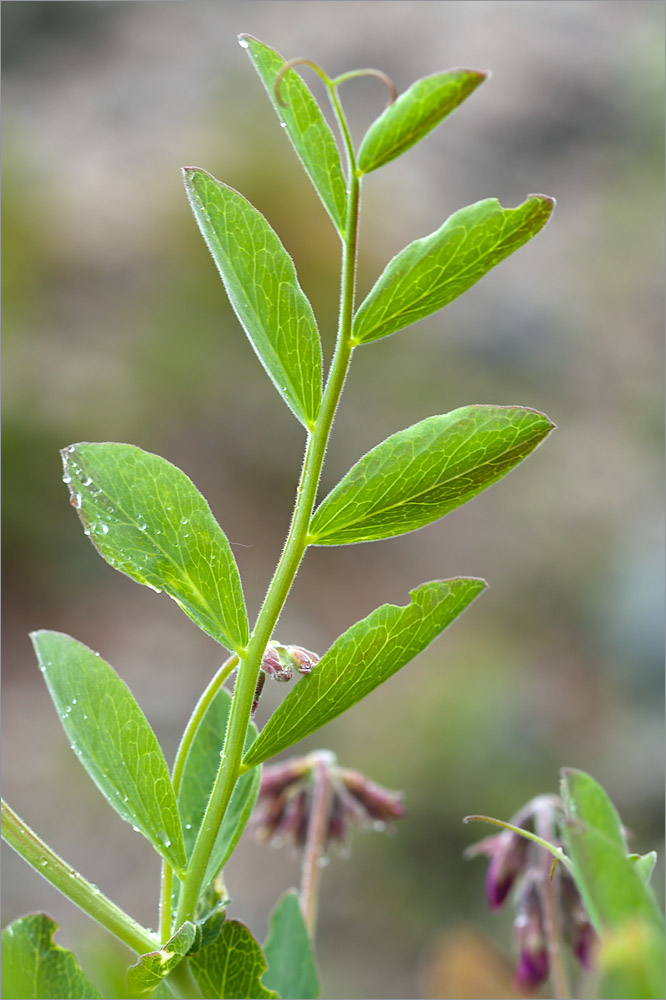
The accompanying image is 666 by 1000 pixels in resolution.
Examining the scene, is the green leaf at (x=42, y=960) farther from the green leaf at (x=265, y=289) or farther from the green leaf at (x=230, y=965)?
the green leaf at (x=265, y=289)

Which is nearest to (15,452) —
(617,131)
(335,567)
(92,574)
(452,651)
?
(92,574)

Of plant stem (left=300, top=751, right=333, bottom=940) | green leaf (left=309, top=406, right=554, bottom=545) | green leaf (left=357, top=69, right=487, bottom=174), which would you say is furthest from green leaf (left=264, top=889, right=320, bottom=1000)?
green leaf (left=357, top=69, right=487, bottom=174)

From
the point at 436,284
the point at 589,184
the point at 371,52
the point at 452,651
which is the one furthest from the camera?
the point at 371,52

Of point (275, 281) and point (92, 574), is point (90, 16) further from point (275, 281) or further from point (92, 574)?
point (275, 281)

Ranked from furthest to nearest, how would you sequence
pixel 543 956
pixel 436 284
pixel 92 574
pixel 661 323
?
1. pixel 661 323
2. pixel 92 574
3. pixel 543 956
4. pixel 436 284

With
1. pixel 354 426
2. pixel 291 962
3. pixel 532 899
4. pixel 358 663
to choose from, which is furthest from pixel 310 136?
pixel 354 426

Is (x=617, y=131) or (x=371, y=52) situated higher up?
(x=371, y=52)
